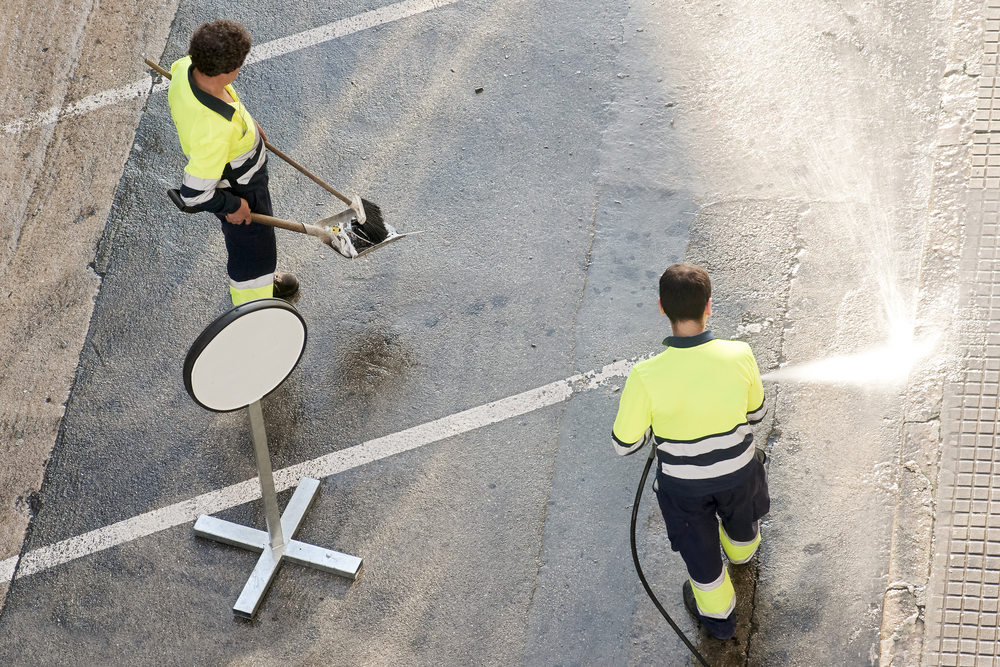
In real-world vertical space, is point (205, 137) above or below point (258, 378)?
above

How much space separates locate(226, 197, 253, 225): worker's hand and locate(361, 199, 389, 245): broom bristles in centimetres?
95

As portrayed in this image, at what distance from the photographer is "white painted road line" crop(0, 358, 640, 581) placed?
Result: 516cm

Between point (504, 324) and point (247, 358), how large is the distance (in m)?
2.24

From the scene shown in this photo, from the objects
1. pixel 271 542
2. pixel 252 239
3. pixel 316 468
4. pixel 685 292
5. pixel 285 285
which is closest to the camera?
pixel 685 292

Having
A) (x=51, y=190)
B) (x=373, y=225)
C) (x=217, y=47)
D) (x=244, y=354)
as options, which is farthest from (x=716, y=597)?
(x=51, y=190)

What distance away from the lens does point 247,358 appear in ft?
12.6

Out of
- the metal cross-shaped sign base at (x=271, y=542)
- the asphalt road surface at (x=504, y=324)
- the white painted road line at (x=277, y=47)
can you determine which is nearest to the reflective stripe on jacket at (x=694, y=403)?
the asphalt road surface at (x=504, y=324)

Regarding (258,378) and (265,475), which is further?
(265,475)

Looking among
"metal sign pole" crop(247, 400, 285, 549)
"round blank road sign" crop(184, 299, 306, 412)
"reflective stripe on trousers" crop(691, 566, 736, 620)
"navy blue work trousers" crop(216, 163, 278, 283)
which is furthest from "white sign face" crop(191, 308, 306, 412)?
"reflective stripe on trousers" crop(691, 566, 736, 620)

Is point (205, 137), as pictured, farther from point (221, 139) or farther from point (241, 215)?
point (241, 215)

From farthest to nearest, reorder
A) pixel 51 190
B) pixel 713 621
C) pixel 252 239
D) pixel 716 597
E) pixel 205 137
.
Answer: pixel 51 190 < pixel 252 239 < pixel 205 137 < pixel 713 621 < pixel 716 597

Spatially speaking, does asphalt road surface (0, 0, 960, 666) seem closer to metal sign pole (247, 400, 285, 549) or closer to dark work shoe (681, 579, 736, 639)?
dark work shoe (681, 579, 736, 639)

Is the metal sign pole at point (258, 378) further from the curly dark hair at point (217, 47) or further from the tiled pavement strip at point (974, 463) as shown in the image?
the tiled pavement strip at point (974, 463)

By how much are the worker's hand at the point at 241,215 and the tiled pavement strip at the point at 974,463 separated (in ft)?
13.0
